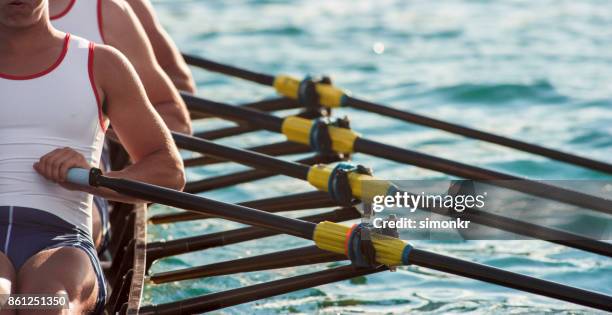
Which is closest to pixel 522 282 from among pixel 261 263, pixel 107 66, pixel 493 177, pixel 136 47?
pixel 261 263

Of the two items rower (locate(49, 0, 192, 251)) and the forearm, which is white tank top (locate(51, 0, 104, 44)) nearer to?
rower (locate(49, 0, 192, 251))

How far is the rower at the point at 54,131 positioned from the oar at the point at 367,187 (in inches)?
38.2

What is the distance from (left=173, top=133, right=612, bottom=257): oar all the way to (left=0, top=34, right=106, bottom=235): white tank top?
1.07 metres

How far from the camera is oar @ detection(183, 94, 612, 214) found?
443cm

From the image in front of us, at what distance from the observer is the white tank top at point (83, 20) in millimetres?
4281

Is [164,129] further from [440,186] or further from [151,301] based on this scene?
[440,186]

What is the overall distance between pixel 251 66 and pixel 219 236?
5.30m

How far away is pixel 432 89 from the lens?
9.02m

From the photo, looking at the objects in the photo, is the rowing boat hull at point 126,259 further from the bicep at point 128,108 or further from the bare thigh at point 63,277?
the bicep at point 128,108

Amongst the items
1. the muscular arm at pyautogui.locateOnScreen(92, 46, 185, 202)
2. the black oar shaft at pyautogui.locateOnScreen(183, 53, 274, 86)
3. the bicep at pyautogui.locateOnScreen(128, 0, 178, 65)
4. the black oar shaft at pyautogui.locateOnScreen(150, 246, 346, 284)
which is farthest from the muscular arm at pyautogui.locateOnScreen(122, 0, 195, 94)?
the muscular arm at pyautogui.locateOnScreen(92, 46, 185, 202)

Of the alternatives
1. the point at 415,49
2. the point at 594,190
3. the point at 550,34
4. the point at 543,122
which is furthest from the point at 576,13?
the point at 594,190

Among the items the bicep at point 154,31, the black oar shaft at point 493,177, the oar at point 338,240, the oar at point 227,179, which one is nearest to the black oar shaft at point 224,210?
the oar at point 338,240

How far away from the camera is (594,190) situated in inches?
225

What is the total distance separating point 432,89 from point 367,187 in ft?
15.7
